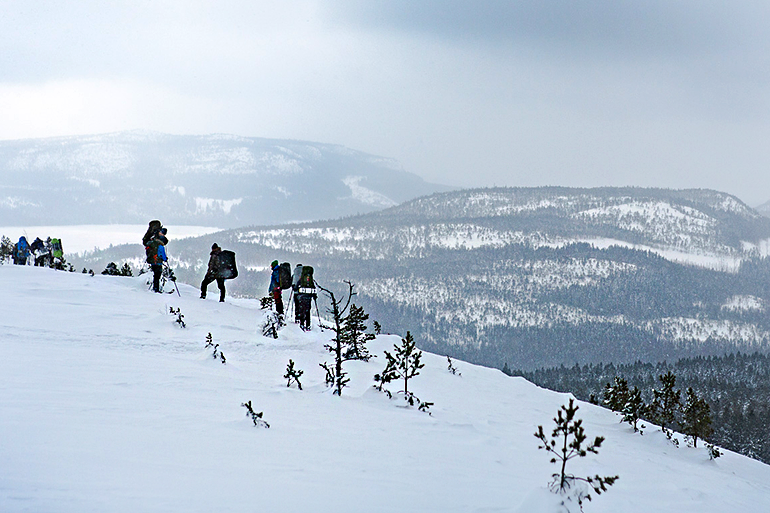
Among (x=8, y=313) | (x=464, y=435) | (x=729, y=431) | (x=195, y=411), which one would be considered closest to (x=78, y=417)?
(x=195, y=411)

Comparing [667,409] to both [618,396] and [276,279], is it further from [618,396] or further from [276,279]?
[276,279]

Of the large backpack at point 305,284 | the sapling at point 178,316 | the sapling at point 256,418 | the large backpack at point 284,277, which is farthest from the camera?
the large backpack at point 284,277

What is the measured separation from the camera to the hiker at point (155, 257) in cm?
1384

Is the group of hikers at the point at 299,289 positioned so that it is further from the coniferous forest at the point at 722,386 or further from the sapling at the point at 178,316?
the coniferous forest at the point at 722,386

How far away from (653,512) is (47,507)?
5661 mm

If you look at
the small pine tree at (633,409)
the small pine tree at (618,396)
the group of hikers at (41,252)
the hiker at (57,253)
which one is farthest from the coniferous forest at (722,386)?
the group of hikers at (41,252)

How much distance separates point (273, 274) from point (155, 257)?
3.01 m

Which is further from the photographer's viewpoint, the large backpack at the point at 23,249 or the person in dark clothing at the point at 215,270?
the large backpack at the point at 23,249

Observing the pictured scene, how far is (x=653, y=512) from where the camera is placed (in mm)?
5793

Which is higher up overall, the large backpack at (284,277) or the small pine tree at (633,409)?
the large backpack at (284,277)

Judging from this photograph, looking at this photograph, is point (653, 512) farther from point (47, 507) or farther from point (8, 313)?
point (8, 313)

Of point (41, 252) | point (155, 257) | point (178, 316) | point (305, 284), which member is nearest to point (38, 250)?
point (41, 252)

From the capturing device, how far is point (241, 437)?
17.0 ft

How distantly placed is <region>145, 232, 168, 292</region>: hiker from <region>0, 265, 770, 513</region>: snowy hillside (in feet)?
6.25
